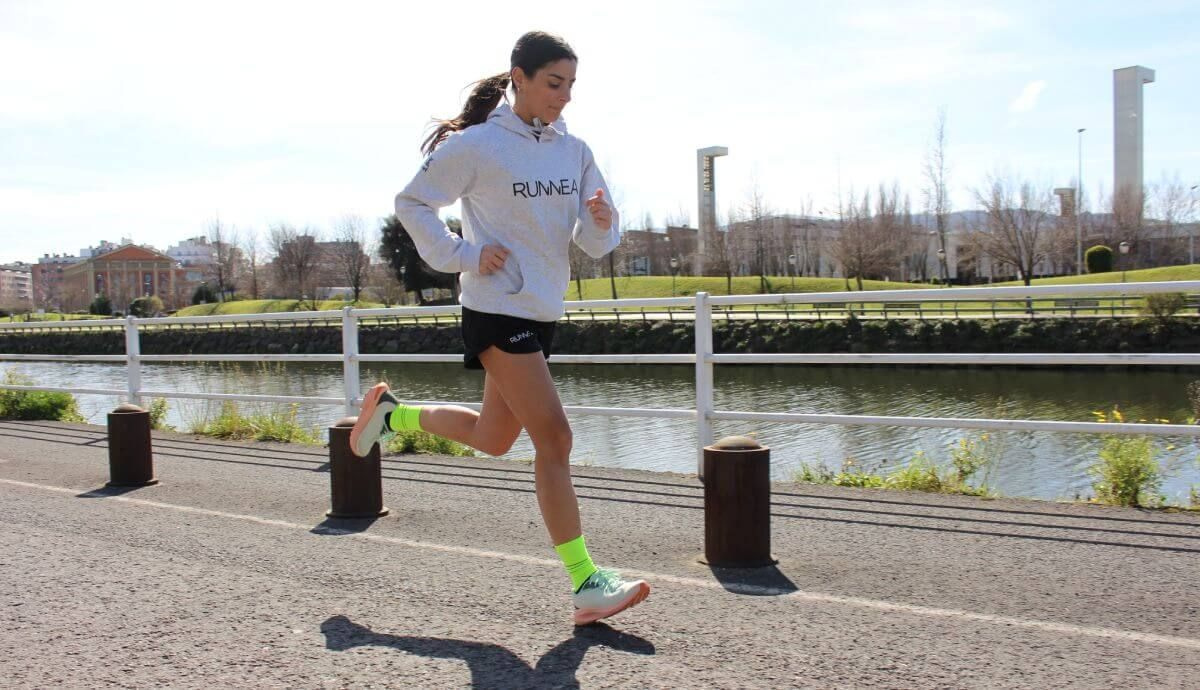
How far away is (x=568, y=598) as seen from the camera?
3.67 meters

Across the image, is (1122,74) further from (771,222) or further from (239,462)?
(239,462)

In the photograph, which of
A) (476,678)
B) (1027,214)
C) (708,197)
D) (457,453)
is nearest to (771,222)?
(1027,214)

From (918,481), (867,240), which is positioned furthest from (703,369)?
(867,240)

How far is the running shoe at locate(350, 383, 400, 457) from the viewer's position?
4.31 meters

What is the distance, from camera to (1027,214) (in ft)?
212

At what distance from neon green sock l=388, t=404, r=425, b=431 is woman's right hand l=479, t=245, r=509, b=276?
1.07 meters

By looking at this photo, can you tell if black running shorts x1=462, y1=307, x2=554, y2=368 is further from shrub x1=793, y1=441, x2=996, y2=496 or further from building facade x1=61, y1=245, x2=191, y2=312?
building facade x1=61, y1=245, x2=191, y2=312

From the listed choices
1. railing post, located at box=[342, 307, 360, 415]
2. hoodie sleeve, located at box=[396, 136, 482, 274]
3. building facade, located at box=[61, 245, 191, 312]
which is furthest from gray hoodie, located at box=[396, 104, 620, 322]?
building facade, located at box=[61, 245, 191, 312]

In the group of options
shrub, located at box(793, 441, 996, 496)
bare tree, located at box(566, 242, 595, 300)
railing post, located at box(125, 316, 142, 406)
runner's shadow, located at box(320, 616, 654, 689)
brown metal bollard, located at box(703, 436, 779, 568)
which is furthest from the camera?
bare tree, located at box(566, 242, 595, 300)

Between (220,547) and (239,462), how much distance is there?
314 centimetres

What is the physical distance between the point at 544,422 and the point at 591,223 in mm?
716

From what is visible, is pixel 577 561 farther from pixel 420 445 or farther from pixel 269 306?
pixel 269 306

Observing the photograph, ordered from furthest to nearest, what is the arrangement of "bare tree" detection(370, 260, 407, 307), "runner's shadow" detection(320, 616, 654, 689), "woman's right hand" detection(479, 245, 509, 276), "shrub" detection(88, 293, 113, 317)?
"shrub" detection(88, 293, 113, 317), "bare tree" detection(370, 260, 407, 307), "woman's right hand" detection(479, 245, 509, 276), "runner's shadow" detection(320, 616, 654, 689)

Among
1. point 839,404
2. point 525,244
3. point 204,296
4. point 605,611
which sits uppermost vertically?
point 525,244
